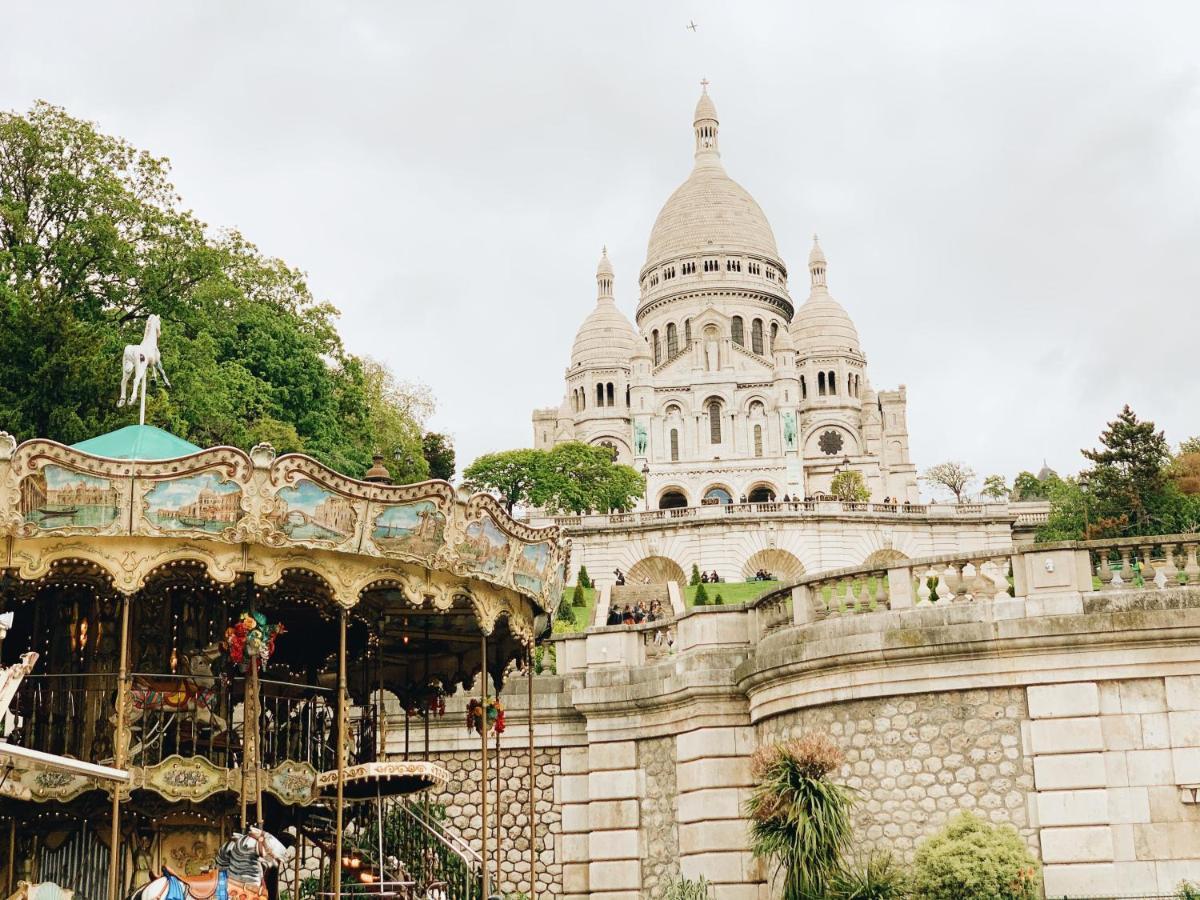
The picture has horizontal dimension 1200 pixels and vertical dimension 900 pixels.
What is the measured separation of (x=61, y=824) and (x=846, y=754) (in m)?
9.61

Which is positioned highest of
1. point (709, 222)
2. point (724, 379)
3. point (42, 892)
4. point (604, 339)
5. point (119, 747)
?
point (709, 222)

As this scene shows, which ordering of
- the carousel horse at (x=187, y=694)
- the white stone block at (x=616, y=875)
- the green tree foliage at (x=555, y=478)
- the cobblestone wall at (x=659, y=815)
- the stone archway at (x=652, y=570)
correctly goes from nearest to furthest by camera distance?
1. the carousel horse at (x=187, y=694)
2. the cobblestone wall at (x=659, y=815)
3. the white stone block at (x=616, y=875)
4. the stone archway at (x=652, y=570)
5. the green tree foliage at (x=555, y=478)

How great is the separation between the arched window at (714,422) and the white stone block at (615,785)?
304 ft

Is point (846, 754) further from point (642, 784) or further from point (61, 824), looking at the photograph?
point (61, 824)

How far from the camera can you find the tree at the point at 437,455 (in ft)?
216

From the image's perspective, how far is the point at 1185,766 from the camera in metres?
18.3

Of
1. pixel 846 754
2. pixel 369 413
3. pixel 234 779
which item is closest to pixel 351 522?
pixel 234 779

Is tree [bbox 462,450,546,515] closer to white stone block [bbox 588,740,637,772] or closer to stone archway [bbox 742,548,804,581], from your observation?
stone archway [bbox 742,548,804,581]

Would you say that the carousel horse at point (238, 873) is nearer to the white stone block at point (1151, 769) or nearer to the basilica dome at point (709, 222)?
the white stone block at point (1151, 769)

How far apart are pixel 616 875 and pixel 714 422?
9466cm

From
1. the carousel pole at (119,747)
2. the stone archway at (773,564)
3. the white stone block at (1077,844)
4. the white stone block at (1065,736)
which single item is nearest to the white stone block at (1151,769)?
the white stone block at (1065,736)

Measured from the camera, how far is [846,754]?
66.3ft

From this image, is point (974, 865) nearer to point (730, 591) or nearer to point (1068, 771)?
Answer: point (1068, 771)

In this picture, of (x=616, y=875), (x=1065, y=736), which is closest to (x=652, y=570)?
(x=616, y=875)
